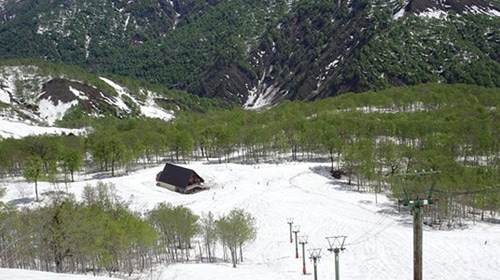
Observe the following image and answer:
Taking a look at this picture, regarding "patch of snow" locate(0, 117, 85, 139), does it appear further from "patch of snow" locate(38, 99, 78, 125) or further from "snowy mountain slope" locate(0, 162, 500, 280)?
"snowy mountain slope" locate(0, 162, 500, 280)

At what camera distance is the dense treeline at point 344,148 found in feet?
238

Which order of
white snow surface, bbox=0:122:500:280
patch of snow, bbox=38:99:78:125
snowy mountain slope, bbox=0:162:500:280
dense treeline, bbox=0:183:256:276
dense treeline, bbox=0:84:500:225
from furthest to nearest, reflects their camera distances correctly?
patch of snow, bbox=38:99:78:125 < dense treeline, bbox=0:84:500:225 < snowy mountain slope, bbox=0:162:500:280 < white snow surface, bbox=0:122:500:280 < dense treeline, bbox=0:183:256:276

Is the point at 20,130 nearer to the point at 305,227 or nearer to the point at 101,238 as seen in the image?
the point at 305,227

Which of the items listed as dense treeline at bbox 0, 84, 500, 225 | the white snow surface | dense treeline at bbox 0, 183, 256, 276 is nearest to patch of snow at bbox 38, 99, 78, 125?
dense treeline at bbox 0, 84, 500, 225

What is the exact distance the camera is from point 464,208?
221ft

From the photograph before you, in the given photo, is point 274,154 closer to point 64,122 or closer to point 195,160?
point 195,160

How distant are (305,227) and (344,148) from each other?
3602 centimetres

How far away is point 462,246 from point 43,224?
43634 mm

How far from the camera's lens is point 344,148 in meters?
95.9

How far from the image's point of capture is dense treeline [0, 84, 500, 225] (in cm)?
7256

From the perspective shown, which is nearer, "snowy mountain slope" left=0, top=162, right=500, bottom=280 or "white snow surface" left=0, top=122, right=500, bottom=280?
"white snow surface" left=0, top=122, right=500, bottom=280

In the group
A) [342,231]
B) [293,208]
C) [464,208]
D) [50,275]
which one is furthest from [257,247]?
[50,275]

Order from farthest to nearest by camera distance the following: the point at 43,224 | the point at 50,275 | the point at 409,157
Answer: the point at 409,157 → the point at 43,224 → the point at 50,275

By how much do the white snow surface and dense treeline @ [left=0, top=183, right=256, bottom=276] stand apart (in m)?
2.83
